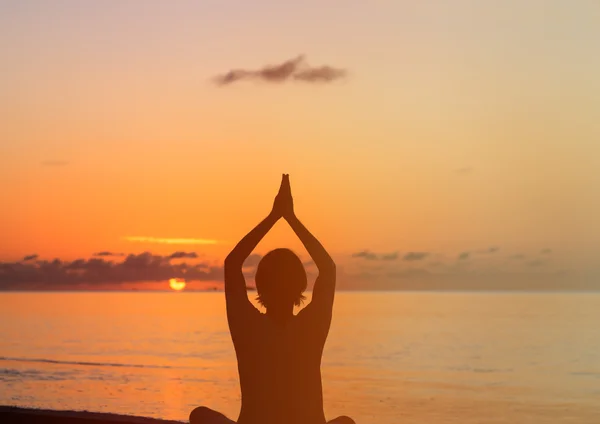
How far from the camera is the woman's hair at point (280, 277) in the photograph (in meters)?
3.96

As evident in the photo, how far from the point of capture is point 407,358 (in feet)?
110

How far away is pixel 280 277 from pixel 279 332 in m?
0.27

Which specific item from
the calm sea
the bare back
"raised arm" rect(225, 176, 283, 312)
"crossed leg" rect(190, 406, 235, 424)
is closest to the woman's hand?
"raised arm" rect(225, 176, 283, 312)

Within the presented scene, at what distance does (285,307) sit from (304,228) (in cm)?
43

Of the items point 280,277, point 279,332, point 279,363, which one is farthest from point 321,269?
point 279,363

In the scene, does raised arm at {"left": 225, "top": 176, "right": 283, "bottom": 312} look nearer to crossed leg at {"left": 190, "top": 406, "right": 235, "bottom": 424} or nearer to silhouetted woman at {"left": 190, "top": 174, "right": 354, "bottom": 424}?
silhouetted woman at {"left": 190, "top": 174, "right": 354, "bottom": 424}

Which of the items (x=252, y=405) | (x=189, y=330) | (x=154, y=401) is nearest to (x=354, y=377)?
(x=154, y=401)

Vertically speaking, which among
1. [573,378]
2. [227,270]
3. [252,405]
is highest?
[227,270]

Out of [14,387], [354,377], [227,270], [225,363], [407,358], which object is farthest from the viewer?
[407,358]

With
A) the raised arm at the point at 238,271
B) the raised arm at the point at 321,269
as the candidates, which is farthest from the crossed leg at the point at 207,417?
the raised arm at the point at 321,269

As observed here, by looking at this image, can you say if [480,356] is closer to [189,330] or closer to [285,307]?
[189,330]

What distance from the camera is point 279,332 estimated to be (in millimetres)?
3941

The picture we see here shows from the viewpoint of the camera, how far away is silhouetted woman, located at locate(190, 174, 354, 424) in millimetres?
3922

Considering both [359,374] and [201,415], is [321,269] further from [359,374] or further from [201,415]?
[359,374]
